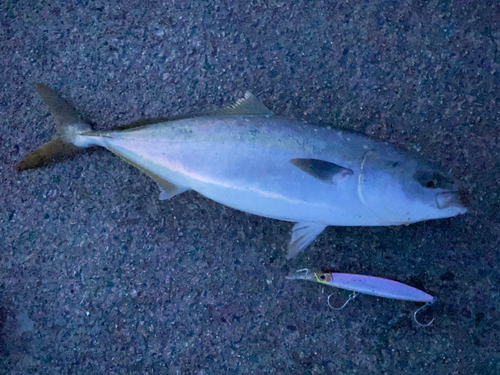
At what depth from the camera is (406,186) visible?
6.00ft

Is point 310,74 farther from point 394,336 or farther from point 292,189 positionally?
point 394,336

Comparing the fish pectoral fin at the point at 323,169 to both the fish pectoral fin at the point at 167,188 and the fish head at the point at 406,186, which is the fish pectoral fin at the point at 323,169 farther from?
the fish pectoral fin at the point at 167,188

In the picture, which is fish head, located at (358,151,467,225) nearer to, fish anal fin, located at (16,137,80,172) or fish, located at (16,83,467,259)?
fish, located at (16,83,467,259)

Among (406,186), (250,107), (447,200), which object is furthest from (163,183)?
(447,200)

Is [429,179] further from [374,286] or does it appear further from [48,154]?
[48,154]

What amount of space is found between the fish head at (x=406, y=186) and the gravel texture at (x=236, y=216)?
0.41m

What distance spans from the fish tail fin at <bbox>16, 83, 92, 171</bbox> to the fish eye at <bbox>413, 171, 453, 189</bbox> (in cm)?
206

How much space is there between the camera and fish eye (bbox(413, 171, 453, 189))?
1827 mm

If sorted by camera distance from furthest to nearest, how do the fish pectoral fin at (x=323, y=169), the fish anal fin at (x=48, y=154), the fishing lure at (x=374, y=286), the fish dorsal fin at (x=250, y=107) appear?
the fish anal fin at (x=48, y=154), the fishing lure at (x=374, y=286), the fish dorsal fin at (x=250, y=107), the fish pectoral fin at (x=323, y=169)

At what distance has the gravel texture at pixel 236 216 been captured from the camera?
2195 millimetres

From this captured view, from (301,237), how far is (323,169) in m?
0.48

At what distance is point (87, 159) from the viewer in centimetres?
235

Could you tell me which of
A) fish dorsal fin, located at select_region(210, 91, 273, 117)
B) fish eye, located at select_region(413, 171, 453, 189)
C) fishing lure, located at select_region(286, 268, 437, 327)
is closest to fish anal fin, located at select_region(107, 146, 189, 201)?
fish dorsal fin, located at select_region(210, 91, 273, 117)

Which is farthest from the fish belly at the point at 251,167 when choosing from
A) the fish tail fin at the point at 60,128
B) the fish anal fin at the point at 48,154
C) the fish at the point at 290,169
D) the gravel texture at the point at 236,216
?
the fish anal fin at the point at 48,154
